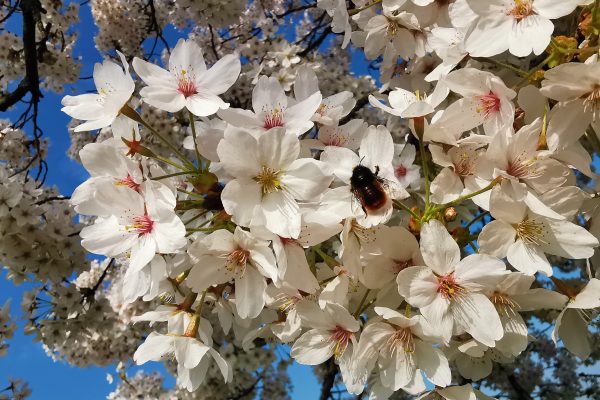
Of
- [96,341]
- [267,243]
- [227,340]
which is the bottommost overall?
[267,243]

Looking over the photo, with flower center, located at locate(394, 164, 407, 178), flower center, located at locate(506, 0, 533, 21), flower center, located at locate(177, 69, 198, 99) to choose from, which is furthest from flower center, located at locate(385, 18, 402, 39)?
flower center, located at locate(177, 69, 198, 99)

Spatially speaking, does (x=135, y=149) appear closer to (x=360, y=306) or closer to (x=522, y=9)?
(x=360, y=306)

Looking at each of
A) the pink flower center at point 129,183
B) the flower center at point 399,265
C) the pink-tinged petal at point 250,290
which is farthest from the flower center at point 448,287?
the pink flower center at point 129,183

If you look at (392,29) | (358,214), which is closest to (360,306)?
(358,214)

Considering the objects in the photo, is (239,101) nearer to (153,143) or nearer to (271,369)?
(153,143)

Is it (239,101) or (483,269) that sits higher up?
(239,101)

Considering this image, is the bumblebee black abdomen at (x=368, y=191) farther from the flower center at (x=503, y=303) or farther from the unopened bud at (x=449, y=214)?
the flower center at (x=503, y=303)

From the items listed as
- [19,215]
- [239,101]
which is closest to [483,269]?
[19,215]
